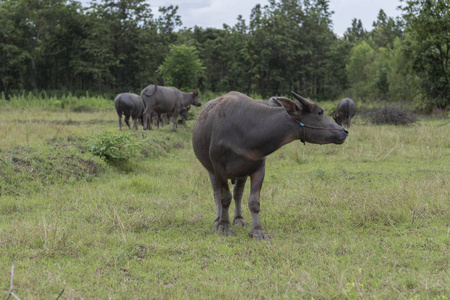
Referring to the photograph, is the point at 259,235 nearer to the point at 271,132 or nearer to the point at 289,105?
the point at 271,132

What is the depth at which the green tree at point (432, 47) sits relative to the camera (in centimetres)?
2150

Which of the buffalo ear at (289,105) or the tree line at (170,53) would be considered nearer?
the buffalo ear at (289,105)

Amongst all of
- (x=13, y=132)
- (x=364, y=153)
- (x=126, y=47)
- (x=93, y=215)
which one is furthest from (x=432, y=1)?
(x=126, y=47)

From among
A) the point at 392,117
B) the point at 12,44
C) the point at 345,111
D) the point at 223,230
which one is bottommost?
the point at 392,117

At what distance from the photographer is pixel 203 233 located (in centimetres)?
466

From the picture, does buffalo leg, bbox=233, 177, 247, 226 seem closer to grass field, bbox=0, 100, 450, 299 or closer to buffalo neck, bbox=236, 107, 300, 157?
grass field, bbox=0, 100, 450, 299

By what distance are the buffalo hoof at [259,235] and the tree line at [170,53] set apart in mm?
25425

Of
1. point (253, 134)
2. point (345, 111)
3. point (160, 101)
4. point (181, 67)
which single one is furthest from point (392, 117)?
point (253, 134)

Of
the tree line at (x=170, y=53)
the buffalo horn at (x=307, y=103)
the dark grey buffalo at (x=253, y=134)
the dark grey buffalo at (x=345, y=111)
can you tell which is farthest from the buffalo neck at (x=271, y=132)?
the tree line at (x=170, y=53)

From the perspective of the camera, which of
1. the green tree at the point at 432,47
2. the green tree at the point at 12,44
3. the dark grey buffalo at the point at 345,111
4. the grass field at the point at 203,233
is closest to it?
the grass field at the point at 203,233

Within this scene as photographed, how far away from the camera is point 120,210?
17.7 feet

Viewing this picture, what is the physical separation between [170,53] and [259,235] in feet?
91.1

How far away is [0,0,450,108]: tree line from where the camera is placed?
34.8m

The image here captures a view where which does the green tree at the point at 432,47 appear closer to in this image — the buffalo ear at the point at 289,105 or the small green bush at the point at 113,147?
the small green bush at the point at 113,147
